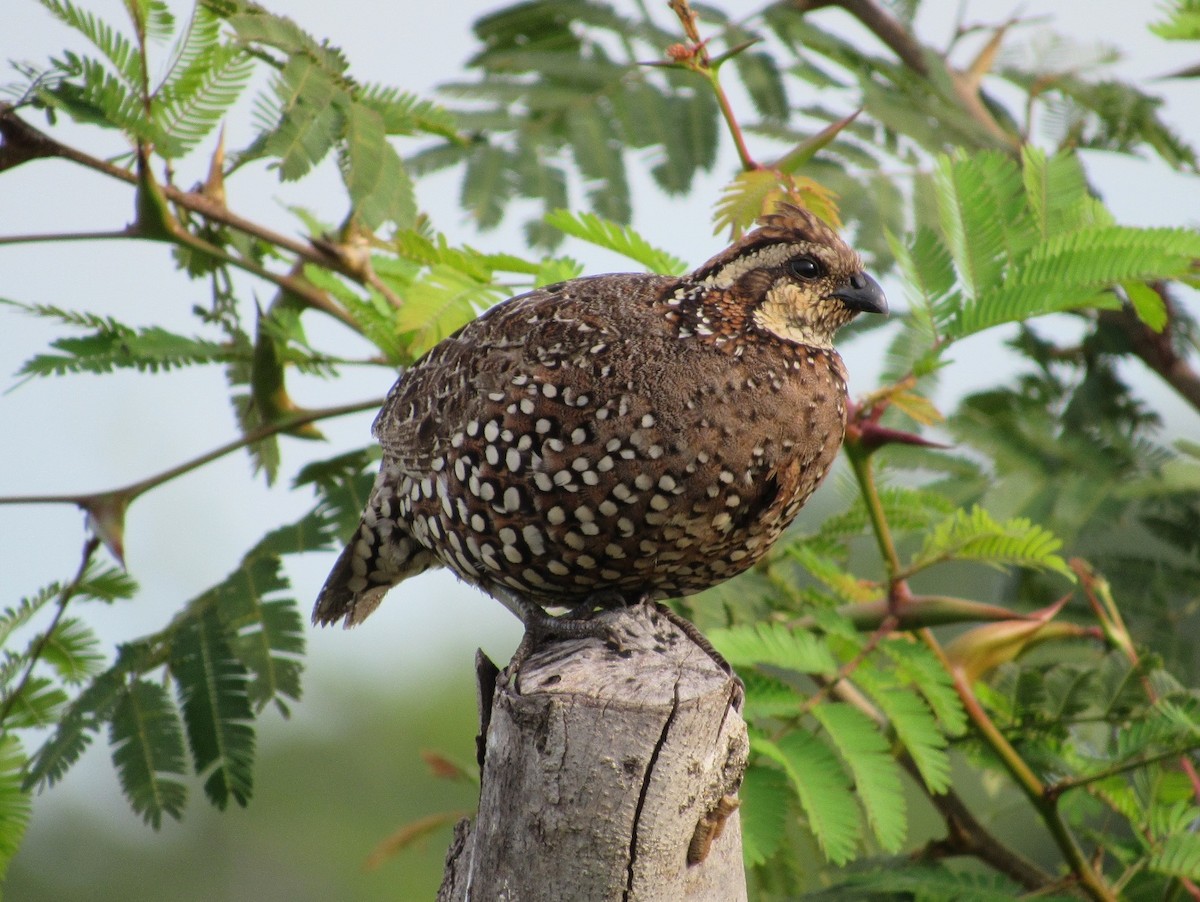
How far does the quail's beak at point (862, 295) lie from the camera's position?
10.1 ft

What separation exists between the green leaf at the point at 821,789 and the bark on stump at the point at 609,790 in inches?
32.6

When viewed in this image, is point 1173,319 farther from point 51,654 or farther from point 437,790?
point 437,790

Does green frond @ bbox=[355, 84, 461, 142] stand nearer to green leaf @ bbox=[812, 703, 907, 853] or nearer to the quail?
the quail

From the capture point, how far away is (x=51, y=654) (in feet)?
12.4

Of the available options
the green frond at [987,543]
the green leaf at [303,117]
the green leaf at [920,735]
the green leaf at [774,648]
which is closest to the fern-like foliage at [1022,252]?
the green frond at [987,543]

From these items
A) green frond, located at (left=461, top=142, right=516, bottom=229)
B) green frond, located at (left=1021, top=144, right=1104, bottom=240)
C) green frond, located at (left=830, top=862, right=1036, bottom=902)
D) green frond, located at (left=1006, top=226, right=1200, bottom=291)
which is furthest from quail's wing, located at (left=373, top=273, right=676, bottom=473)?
green frond, located at (left=830, top=862, right=1036, bottom=902)

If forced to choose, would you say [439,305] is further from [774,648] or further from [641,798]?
[641,798]

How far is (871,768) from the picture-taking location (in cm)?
339

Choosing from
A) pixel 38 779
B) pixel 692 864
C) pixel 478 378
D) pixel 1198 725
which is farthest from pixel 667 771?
pixel 38 779

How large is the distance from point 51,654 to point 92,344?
3.07ft

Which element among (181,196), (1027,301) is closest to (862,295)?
(1027,301)

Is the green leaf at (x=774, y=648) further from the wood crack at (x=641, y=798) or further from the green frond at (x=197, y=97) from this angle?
the green frond at (x=197, y=97)

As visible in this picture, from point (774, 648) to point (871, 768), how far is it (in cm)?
40

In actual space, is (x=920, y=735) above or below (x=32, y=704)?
below
